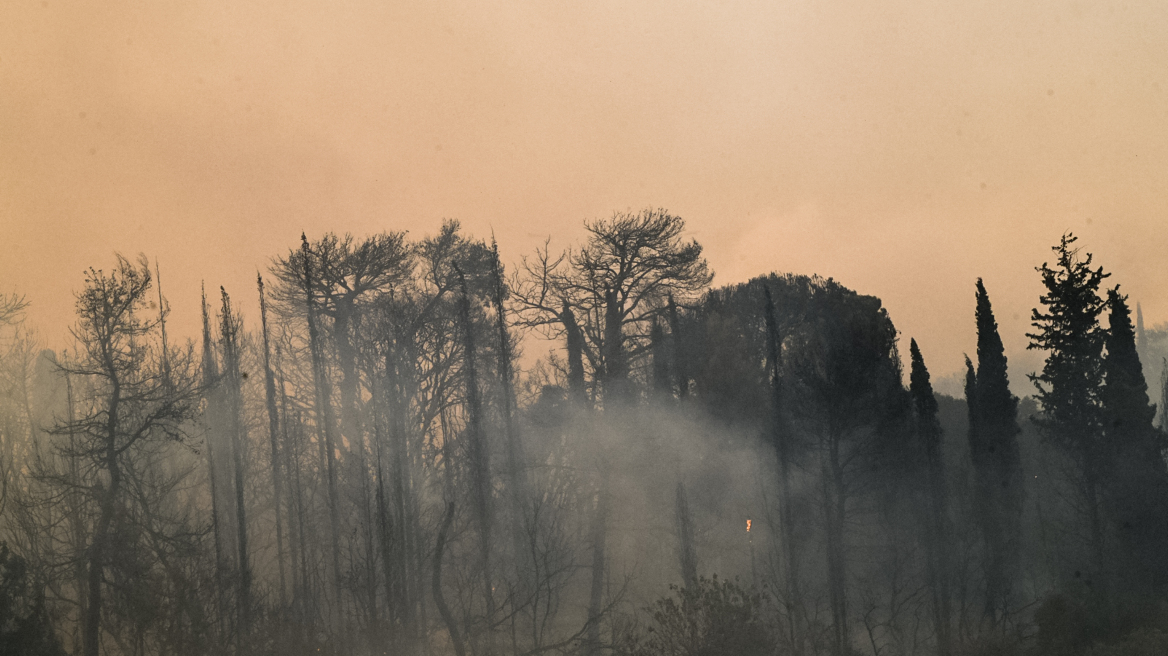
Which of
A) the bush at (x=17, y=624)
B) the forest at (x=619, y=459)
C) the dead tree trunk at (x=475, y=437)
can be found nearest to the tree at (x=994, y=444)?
the forest at (x=619, y=459)

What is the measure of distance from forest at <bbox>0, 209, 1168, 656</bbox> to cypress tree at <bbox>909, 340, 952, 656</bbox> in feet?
0.33

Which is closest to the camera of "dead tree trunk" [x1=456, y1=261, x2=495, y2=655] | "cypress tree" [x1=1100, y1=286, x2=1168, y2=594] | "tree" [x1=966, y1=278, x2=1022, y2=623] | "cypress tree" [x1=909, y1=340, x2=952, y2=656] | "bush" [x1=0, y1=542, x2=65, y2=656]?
"bush" [x1=0, y1=542, x2=65, y2=656]

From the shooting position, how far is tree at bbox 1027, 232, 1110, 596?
94.5 feet

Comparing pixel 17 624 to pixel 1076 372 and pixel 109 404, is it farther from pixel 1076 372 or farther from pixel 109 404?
pixel 1076 372

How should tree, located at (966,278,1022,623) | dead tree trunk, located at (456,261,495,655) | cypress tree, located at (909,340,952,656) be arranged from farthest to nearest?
tree, located at (966,278,1022,623) < dead tree trunk, located at (456,261,495,655) < cypress tree, located at (909,340,952,656)

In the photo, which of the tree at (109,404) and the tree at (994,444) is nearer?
the tree at (109,404)

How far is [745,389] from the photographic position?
34156mm

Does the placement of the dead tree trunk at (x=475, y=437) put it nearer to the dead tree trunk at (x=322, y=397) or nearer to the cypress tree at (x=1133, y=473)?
the dead tree trunk at (x=322, y=397)

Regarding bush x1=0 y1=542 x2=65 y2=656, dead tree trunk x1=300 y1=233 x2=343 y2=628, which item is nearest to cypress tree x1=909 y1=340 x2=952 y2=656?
dead tree trunk x1=300 y1=233 x2=343 y2=628

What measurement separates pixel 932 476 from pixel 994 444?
2.34 m

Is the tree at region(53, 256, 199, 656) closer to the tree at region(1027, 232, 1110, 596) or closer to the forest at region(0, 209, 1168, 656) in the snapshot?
the forest at region(0, 209, 1168, 656)

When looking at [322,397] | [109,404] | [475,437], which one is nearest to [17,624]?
[109,404]

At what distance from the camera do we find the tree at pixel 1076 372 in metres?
28.8

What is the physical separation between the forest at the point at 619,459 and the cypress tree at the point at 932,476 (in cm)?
10
